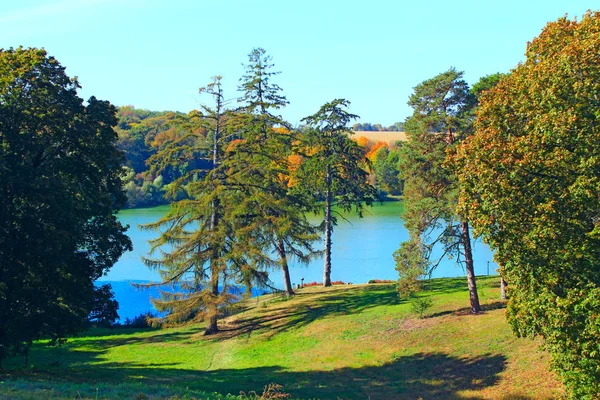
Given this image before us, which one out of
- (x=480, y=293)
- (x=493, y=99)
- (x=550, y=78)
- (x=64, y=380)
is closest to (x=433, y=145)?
(x=480, y=293)

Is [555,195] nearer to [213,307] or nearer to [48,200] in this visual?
[48,200]

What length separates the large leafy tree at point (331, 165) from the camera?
117 ft

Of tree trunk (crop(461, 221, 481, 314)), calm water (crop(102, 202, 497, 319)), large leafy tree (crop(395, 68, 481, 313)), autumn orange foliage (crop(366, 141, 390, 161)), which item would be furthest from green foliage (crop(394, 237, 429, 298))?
autumn orange foliage (crop(366, 141, 390, 161))

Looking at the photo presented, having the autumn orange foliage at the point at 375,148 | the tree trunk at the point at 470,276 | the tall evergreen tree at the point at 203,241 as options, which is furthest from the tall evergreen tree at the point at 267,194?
the autumn orange foliage at the point at 375,148

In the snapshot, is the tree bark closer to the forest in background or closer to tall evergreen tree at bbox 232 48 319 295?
tall evergreen tree at bbox 232 48 319 295

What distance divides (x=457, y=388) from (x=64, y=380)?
12.0m

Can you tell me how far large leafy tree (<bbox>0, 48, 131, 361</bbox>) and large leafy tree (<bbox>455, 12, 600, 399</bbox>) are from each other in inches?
485

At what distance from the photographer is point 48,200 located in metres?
16.5

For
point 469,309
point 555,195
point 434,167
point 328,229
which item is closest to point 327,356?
point 469,309

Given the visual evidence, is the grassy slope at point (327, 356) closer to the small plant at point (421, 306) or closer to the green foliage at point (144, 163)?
the small plant at point (421, 306)

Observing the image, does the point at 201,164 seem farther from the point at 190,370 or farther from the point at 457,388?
the point at 457,388

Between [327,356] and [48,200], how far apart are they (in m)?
12.3

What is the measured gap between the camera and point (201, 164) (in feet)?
242

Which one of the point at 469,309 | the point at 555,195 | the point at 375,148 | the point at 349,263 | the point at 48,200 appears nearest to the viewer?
the point at 555,195
